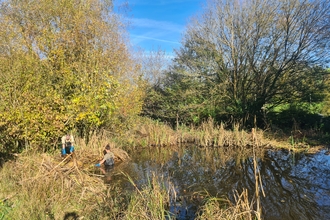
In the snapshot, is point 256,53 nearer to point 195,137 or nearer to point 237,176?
point 195,137

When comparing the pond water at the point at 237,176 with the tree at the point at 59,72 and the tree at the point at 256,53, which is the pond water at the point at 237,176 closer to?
the tree at the point at 59,72

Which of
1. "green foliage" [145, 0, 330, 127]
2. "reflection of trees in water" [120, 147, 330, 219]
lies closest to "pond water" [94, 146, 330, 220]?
"reflection of trees in water" [120, 147, 330, 219]

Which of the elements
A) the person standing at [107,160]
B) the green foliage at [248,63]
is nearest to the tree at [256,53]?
the green foliage at [248,63]

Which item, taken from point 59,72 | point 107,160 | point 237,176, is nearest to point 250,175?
point 237,176

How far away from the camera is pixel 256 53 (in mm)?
13477

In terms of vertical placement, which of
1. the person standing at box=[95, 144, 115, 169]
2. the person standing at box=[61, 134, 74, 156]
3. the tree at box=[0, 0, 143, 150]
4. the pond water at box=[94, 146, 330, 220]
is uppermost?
the tree at box=[0, 0, 143, 150]

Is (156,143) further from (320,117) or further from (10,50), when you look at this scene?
(320,117)

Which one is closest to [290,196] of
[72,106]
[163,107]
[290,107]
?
[72,106]

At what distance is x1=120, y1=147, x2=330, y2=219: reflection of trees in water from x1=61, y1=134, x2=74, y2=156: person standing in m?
2.02

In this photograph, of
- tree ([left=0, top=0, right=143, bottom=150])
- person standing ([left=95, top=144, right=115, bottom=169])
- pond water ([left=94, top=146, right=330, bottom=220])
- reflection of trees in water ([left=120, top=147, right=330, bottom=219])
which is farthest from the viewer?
person standing ([left=95, top=144, right=115, bottom=169])

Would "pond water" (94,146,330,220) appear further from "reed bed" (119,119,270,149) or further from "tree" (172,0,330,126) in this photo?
"tree" (172,0,330,126)

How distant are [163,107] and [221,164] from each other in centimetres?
750

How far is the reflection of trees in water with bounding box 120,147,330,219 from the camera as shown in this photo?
18.7ft

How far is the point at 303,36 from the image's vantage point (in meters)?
12.1
